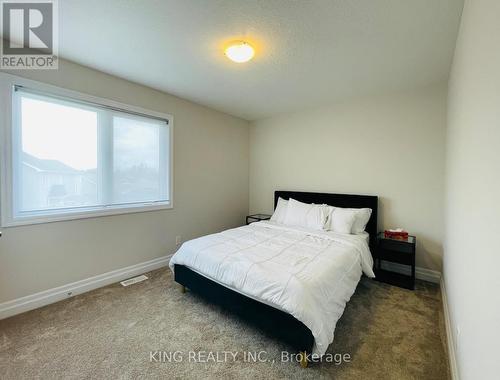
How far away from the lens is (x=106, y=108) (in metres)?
2.67

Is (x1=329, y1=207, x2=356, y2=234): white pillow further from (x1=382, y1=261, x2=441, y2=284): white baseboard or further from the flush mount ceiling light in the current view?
the flush mount ceiling light

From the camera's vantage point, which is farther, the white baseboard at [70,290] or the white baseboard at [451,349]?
the white baseboard at [70,290]

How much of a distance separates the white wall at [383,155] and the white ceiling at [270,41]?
13.9 inches

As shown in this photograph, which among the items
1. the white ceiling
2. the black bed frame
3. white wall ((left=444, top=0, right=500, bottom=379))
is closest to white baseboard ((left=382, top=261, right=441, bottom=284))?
the black bed frame

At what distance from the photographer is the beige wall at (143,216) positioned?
219 cm

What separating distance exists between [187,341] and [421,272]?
2938 millimetres

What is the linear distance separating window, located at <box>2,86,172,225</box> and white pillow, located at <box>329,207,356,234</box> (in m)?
2.36

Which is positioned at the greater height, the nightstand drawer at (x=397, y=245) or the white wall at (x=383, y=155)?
the white wall at (x=383, y=155)

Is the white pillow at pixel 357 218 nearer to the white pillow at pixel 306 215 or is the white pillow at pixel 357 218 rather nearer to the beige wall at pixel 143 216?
the white pillow at pixel 306 215

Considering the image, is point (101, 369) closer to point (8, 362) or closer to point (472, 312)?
point (8, 362)

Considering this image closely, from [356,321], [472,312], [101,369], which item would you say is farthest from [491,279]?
[101,369]

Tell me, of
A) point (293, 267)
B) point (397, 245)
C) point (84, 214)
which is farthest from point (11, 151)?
point (397, 245)

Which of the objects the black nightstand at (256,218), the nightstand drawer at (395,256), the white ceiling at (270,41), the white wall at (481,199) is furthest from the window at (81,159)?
the white wall at (481,199)

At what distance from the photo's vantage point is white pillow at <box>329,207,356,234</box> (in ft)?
9.52
